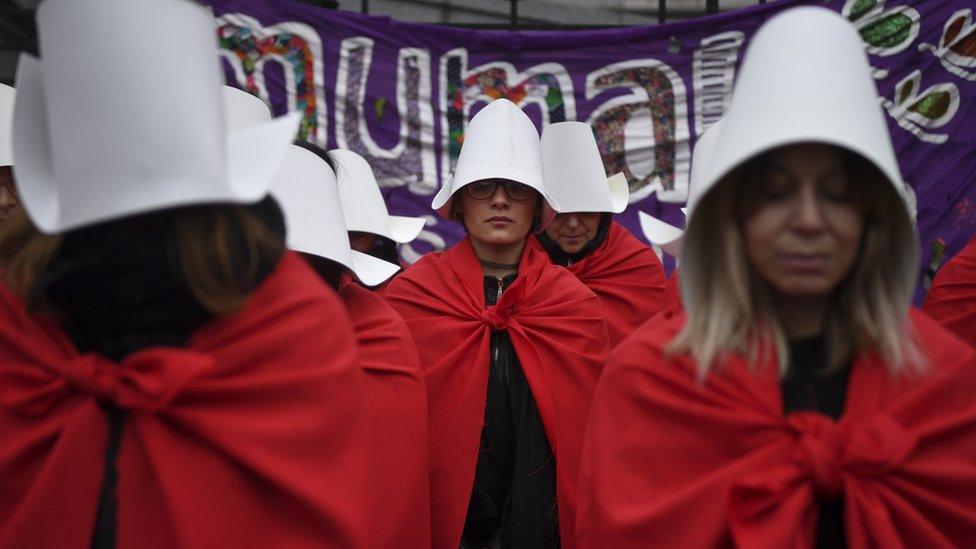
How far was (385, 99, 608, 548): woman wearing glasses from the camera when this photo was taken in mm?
3883

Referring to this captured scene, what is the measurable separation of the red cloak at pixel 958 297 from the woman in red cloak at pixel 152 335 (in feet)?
11.9

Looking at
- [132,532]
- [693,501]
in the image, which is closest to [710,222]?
[693,501]

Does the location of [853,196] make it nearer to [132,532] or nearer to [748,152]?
[748,152]

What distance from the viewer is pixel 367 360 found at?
330 cm

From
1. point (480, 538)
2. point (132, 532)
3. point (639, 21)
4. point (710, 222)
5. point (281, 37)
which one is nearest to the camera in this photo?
point (132, 532)

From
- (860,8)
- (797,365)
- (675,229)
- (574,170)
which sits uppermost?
(860,8)

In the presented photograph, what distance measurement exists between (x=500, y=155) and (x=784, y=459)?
2.80 metres

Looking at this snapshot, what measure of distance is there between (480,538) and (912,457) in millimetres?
2202

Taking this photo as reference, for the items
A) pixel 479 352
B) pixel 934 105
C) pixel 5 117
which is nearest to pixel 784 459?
pixel 479 352

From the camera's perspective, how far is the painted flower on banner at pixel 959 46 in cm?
627

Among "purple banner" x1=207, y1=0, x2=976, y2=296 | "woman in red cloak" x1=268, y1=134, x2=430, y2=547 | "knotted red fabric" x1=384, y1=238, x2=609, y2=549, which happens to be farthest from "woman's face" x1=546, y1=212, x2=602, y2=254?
"woman in red cloak" x1=268, y1=134, x2=430, y2=547

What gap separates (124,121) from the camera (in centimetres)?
193

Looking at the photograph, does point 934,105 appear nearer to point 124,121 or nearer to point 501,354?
point 501,354

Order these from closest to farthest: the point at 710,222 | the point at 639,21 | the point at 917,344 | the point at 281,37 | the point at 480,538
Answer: the point at 917,344, the point at 710,222, the point at 480,538, the point at 281,37, the point at 639,21
